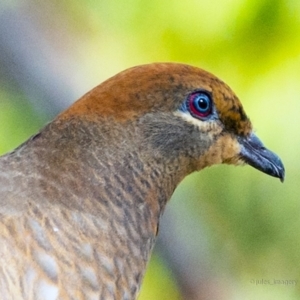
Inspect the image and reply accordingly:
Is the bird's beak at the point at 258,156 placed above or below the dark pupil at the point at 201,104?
below

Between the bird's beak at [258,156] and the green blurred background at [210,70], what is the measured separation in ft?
1.64

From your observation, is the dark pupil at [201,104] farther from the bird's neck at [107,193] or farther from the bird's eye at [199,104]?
the bird's neck at [107,193]

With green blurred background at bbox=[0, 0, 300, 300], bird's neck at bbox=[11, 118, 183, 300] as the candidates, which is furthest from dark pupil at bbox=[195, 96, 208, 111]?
green blurred background at bbox=[0, 0, 300, 300]

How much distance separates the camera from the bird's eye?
44.1 inches

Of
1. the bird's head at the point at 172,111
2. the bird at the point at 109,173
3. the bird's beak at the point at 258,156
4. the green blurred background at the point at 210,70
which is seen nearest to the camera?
the bird at the point at 109,173

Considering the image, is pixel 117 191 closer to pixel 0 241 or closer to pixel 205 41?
pixel 0 241

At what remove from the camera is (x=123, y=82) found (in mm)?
1104

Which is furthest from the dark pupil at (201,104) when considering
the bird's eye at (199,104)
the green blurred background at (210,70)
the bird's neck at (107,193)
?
the green blurred background at (210,70)

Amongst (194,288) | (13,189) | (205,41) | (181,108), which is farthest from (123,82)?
(194,288)

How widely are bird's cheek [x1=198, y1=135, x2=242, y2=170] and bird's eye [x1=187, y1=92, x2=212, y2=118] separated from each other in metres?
0.06

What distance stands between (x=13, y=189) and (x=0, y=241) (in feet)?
0.33

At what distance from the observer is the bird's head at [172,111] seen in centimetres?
109

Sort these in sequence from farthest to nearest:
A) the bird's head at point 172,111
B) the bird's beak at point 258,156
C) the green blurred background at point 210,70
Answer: the green blurred background at point 210,70
the bird's beak at point 258,156
the bird's head at point 172,111

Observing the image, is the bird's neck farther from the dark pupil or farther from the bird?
the dark pupil
